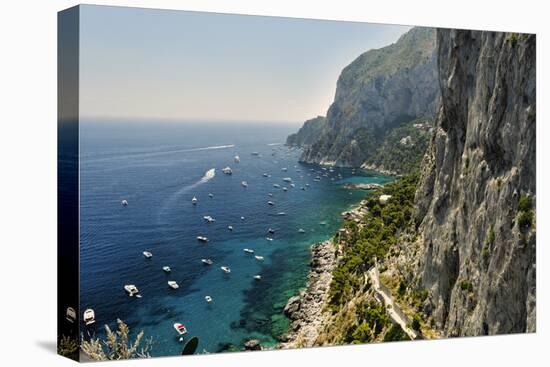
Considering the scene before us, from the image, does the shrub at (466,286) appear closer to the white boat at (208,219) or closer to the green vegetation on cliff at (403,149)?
the green vegetation on cliff at (403,149)

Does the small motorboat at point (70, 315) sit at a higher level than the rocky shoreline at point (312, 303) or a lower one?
higher

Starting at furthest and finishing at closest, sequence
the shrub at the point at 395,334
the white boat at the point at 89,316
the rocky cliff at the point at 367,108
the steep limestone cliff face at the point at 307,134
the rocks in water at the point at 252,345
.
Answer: the rocky cliff at the point at 367,108, the steep limestone cliff face at the point at 307,134, the shrub at the point at 395,334, the rocks in water at the point at 252,345, the white boat at the point at 89,316

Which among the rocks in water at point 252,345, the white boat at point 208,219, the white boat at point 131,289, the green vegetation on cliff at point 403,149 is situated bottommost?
the rocks in water at point 252,345

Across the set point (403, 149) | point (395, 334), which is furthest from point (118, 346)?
point (403, 149)

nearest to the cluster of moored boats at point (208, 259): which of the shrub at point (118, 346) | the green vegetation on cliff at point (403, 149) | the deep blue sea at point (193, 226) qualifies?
the deep blue sea at point (193, 226)

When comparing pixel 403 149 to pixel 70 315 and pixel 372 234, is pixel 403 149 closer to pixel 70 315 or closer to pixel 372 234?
pixel 372 234

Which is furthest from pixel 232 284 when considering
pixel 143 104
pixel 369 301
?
pixel 143 104

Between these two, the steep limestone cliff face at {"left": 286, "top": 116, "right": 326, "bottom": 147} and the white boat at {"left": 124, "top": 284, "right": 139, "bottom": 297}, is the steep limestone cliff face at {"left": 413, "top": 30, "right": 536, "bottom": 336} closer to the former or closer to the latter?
the steep limestone cliff face at {"left": 286, "top": 116, "right": 326, "bottom": 147}
